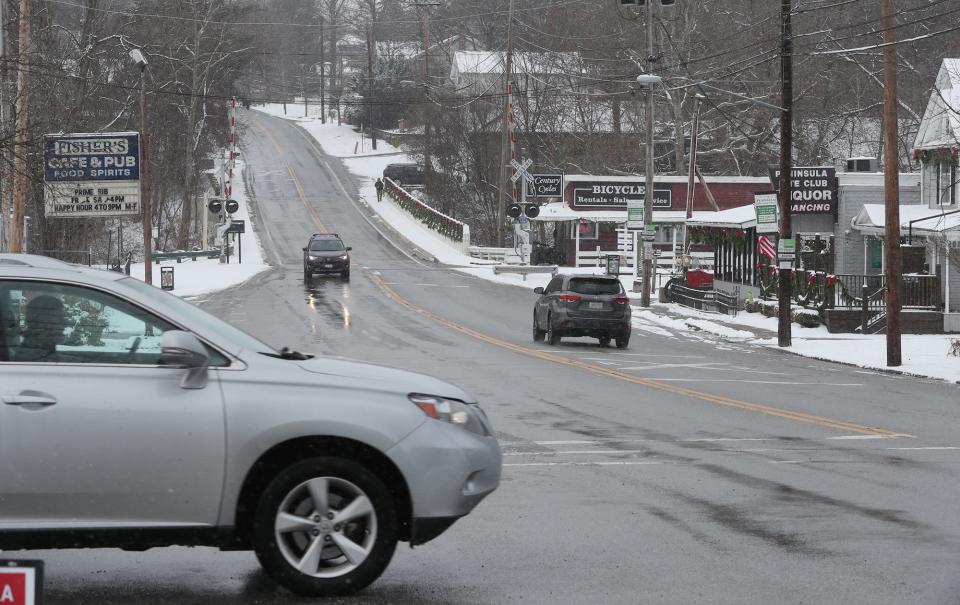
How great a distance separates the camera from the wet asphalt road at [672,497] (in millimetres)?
7008

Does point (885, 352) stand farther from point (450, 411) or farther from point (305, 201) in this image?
point (305, 201)

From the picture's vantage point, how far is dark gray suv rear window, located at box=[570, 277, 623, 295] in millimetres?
28016

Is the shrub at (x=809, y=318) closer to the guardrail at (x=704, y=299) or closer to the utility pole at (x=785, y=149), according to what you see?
the guardrail at (x=704, y=299)

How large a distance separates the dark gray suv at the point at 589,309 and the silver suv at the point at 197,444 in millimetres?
21218

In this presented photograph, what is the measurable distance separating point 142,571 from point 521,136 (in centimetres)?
7191

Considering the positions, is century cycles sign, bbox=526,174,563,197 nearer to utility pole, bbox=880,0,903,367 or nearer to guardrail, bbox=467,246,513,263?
guardrail, bbox=467,246,513,263

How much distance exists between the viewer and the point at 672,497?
32.5 feet

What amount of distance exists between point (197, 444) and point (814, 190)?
3516 centimetres

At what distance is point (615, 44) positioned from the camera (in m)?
72.1

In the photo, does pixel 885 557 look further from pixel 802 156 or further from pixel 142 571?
pixel 802 156

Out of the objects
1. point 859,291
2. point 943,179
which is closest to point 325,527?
point 859,291

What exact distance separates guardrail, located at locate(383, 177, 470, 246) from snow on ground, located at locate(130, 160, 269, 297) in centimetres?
995

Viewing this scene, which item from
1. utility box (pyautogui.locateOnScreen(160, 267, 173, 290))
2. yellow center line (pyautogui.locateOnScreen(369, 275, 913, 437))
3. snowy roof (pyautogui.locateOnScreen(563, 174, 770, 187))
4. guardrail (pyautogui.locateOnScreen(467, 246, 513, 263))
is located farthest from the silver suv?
snowy roof (pyautogui.locateOnScreen(563, 174, 770, 187))

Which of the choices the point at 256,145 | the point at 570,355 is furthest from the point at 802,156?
the point at 256,145
